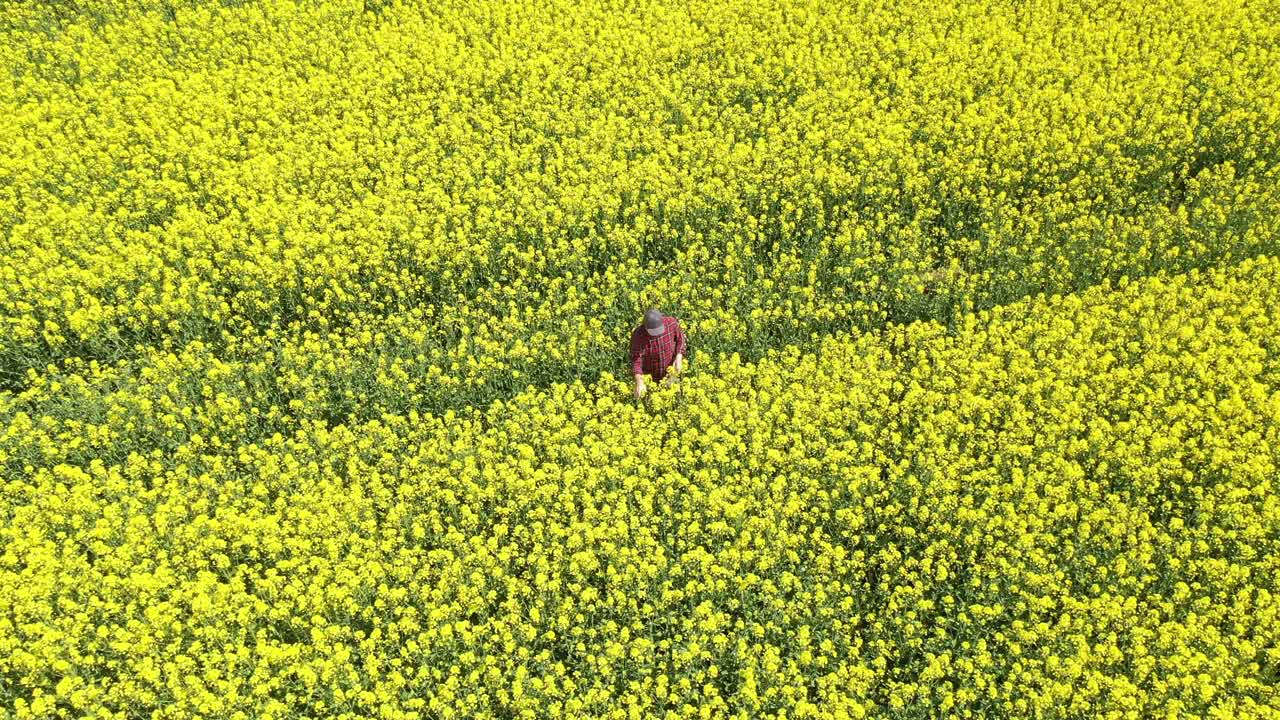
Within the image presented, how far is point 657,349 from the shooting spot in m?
9.45

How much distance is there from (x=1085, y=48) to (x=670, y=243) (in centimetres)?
900

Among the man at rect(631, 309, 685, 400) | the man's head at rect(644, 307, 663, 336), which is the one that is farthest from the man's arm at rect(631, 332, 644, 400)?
the man's head at rect(644, 307, 663, 336)

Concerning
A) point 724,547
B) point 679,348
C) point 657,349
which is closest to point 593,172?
point 679,348

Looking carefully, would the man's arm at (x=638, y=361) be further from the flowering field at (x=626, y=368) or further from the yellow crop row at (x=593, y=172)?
the yellow crop row at (x=593, y=172)

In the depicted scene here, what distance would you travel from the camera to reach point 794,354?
10016 mm

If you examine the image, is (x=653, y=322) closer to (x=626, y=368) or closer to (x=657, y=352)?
(x=657, y=352)

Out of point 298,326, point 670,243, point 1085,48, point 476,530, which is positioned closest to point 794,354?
point 670,243

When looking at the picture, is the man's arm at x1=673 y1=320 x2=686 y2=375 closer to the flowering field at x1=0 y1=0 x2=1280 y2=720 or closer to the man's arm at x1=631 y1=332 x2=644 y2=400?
the flowering field at x1=0 y1=0 x2=1280 y2=720

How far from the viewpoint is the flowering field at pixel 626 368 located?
23.5ft

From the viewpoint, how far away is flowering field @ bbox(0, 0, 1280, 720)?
716 cm

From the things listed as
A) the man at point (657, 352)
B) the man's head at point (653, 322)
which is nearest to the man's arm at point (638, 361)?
the man at point (657, 352)

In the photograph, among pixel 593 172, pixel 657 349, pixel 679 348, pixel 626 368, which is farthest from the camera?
pixel 593 172

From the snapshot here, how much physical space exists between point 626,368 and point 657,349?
0.97m

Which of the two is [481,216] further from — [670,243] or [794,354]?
[794,354]
